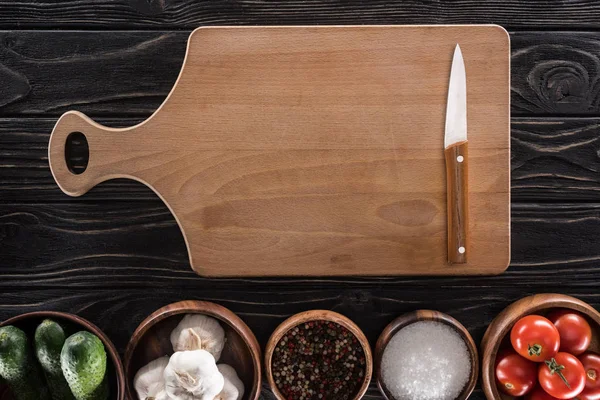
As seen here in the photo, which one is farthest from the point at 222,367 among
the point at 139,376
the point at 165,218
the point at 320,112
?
Result: the point at 320,112

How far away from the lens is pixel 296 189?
1.14 meters

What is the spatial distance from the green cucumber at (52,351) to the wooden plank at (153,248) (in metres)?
0.18

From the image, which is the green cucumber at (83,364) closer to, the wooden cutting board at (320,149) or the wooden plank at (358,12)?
the wooden cutting board at (320,149)

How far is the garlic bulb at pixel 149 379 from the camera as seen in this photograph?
111 centimetres

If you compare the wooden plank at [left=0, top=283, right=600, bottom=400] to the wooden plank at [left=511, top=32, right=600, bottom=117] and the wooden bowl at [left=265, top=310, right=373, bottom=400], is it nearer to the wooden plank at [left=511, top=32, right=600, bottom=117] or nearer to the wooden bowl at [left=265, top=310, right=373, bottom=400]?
the wooden bowl at [left=265, top=310, right=373, bottom=400]

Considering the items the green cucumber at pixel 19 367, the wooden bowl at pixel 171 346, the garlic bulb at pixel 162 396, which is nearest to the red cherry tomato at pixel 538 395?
the wooden bowl at pixel 171 346

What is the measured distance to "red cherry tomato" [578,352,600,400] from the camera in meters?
1.09

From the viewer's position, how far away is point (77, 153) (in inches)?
47.2

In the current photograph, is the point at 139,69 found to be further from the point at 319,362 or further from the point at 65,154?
the point at 319,362

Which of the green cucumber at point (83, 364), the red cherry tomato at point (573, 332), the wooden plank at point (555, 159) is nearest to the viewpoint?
the green cucumber at point (83, 364)

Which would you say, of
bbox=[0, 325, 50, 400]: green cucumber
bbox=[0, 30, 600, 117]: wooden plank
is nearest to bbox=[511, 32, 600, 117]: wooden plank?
A: bbox=[0, 30, 600, 117]: wooden plank

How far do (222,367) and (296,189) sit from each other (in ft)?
1.27

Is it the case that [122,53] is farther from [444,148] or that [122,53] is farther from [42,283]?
[444,148]

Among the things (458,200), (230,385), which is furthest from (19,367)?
(458,200)
